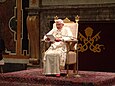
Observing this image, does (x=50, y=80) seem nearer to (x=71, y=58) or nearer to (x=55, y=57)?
(x=55, y=57)

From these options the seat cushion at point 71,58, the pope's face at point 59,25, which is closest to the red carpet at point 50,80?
the seat cushion at point 71,58

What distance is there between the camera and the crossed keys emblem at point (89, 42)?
8820mm

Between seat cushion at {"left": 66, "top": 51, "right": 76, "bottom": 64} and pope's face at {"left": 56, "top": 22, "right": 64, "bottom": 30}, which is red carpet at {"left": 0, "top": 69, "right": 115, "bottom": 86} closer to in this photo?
seat cushion at {"left": 66, "top": 51, "right": 76, "bottom": 64}

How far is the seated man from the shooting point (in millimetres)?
6086

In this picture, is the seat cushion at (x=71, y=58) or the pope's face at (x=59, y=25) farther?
the pope's face at (x=59, y=25)

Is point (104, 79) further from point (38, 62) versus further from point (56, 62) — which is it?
point (38, 62)

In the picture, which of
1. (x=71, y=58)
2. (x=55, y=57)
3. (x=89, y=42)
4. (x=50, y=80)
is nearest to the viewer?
(x=50, y=80)

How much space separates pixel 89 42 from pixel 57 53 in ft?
9.59

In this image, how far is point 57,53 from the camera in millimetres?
6098

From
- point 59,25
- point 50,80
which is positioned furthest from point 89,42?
point 50,80

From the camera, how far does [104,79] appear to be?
5871 millimetres

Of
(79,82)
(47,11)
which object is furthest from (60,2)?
(79,82)

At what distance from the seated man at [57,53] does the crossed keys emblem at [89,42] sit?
2.55 meters

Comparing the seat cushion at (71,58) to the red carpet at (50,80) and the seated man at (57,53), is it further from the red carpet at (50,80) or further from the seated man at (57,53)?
the red carpet at (50,80)
